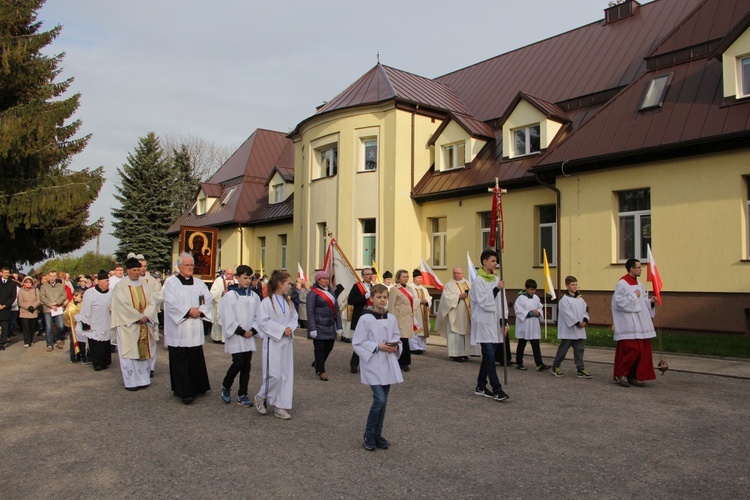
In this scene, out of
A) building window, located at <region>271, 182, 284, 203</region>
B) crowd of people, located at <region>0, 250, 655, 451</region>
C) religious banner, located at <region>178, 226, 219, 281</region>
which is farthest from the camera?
building window, located at <region>271, 182, 284, 203</region>

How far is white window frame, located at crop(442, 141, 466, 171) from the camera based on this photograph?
23.6 meters

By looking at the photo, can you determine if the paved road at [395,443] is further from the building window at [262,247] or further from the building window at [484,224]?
the building window at [262,247]

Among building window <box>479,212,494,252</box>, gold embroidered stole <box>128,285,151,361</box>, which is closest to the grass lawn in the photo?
building window <box>479,212,494,252</box>

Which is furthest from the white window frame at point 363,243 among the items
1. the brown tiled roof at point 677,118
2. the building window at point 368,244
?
the brown tiled roof at point 677,118

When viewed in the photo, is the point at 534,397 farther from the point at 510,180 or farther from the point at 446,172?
the point at 446,172

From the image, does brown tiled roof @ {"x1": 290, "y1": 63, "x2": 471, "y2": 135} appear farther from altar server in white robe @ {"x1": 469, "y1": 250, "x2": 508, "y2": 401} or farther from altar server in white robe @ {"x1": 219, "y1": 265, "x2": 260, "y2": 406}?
altar server in white robe @ {"x1": 219, "y1": 265, "x2": 260, "y2": 406}

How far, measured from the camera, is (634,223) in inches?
666

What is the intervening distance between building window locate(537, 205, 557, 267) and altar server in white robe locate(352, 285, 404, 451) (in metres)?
14.3

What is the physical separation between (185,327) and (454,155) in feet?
55.0

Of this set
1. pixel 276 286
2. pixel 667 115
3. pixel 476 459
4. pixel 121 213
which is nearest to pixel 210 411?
pixel 276 286

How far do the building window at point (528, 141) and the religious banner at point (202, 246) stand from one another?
10794 millimetres

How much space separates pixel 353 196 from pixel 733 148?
13988 millimetres

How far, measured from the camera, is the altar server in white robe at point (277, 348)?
302 inches

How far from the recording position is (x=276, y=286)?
7.96m
